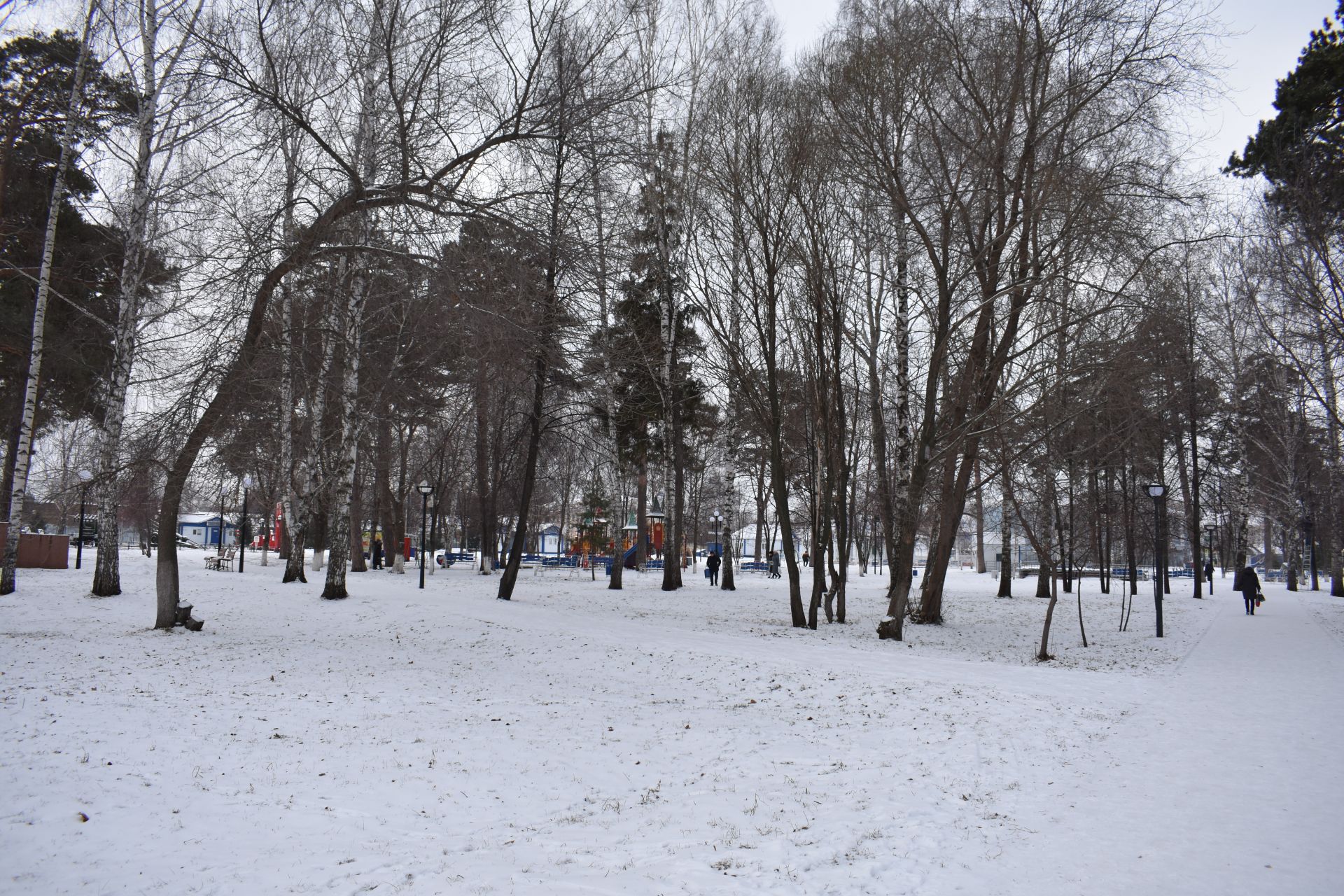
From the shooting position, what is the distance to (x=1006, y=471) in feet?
45.4

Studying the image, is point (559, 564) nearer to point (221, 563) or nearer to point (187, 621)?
point (221, 563)

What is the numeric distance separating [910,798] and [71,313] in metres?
21.7

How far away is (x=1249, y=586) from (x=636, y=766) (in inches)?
839

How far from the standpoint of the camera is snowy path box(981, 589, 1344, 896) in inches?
164

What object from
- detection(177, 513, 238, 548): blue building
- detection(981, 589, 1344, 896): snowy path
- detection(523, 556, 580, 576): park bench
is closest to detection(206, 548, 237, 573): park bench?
detection(523, 556, 580, 576): park bench

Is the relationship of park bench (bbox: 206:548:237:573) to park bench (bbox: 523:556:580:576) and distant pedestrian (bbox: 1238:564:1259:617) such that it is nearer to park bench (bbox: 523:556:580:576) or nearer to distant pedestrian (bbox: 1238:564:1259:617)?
park bench (bbox: 523:556:580:576)

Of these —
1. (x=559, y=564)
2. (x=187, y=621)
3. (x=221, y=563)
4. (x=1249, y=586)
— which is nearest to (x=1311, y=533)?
Result: (x=1249, y=586)

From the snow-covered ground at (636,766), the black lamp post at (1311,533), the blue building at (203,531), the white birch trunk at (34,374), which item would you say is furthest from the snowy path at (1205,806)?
the blue building at (203,531)

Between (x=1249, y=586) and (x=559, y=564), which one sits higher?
(x=1249, y=586)

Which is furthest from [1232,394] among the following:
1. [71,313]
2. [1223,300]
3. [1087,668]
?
[71,313]

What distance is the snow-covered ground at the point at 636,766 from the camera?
4172 mm

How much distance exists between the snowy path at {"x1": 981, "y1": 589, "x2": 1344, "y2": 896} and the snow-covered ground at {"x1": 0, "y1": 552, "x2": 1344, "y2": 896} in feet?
0.09

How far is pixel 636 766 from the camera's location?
6086mm

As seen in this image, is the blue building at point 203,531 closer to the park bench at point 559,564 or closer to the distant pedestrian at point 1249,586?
the park bench at point 559,564
